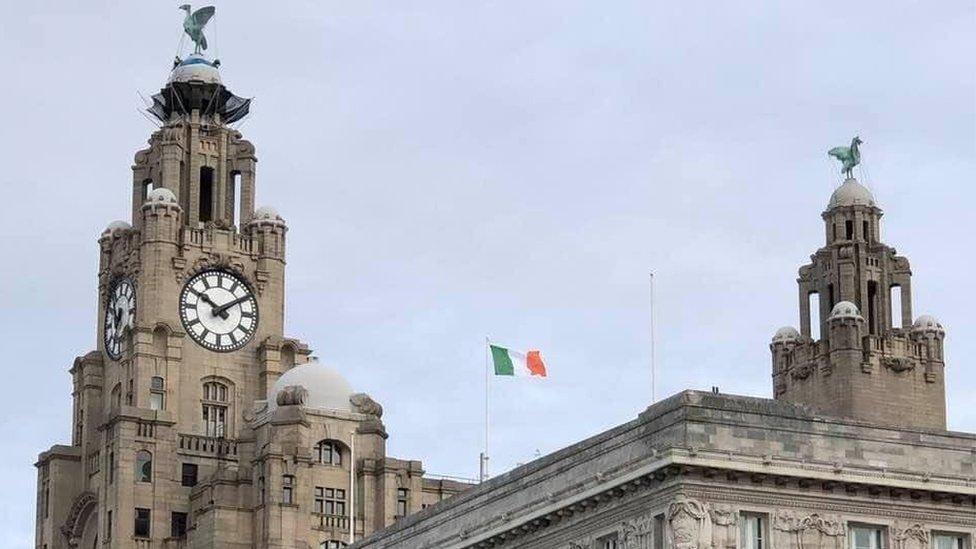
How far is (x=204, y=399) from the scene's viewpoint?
550ft

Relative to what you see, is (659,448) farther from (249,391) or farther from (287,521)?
(249,391)

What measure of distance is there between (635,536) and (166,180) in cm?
8453

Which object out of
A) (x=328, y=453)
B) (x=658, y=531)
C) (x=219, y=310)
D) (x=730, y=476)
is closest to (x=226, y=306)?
(x=219, y=310)

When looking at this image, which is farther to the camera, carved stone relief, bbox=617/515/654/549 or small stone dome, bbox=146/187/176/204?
small stone dome, bbox=146/187/176/204

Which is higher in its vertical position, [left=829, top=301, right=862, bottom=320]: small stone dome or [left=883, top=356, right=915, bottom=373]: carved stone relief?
[left=829, top=301, right=862, bottom=320]: small stone dome

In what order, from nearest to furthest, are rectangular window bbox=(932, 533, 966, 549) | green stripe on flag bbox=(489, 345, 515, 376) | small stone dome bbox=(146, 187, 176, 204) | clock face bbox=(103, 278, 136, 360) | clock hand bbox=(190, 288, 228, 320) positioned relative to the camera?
rectangular window bbox=(932, 533, 966, 549) < green stripe on flag bbox=(489, 345, 515, 376) < clock face bbox=(103, 278, 136, 360) < small stone dome bbox=(146, 187, 176, 204) < clock hand bbox=(190, 288, 228, 320)

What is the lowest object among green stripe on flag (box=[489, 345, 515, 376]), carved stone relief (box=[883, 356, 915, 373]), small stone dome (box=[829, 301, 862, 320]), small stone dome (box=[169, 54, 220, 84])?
green stripe on flag (box=[489, 345, 515, 376])

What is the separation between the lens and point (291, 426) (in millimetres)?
157250

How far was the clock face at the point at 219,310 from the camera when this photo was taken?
555 ft

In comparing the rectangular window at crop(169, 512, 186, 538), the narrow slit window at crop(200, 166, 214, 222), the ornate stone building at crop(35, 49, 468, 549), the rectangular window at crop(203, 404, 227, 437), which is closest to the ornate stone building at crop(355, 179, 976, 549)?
the ornate stone building at crop(35, 49, 468, 549)

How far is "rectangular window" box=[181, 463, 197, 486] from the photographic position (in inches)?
6486

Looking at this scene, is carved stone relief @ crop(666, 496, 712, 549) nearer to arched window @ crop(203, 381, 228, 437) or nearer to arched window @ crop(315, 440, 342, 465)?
arched window @ crop(315, 440, 342, 465)

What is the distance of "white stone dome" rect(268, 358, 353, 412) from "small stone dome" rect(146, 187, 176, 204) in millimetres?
16275

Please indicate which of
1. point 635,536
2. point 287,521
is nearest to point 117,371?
point 287,521
